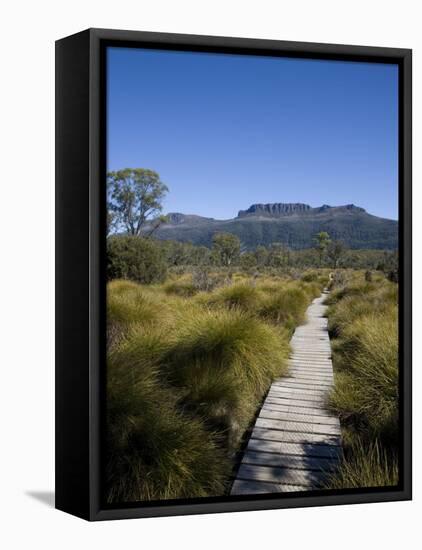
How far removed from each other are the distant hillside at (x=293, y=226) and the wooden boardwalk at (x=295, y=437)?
1.80ft

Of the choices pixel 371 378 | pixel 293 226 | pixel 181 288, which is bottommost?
pixel 371 378

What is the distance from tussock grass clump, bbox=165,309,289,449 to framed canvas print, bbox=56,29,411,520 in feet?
A: 0.04

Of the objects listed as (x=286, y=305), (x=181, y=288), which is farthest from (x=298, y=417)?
(x=181, y=288)

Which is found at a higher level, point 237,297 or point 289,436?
point 237,297

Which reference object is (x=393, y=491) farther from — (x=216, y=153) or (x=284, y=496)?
(x=216, y=153)

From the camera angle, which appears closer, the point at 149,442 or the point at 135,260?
the point at 149,442

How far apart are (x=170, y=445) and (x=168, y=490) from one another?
302 mm

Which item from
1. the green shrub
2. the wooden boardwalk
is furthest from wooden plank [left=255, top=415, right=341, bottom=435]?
the green shrub

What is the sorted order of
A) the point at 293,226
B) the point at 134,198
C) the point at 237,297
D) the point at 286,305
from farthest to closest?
the point at 286,305
the point at 293,226
the point at 237,297
the point at 134,198

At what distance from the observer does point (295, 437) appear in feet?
21.9

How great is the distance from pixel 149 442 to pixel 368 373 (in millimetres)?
1885

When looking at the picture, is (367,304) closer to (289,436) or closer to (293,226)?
(293,226)

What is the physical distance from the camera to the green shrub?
624cm

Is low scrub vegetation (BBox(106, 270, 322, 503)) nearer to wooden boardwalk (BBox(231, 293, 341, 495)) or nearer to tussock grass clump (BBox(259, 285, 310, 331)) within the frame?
tussock grass clump (BBox(259, 285, 310, 331))
